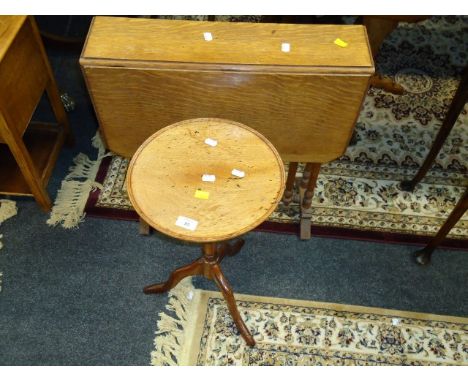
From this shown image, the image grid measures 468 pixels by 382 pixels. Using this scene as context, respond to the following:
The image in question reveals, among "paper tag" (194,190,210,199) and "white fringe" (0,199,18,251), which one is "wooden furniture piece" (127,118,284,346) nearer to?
"paper tag" (194,190,210,199)

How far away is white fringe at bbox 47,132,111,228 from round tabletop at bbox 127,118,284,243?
759mm

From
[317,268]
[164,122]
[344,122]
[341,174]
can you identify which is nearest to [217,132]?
[164,122]

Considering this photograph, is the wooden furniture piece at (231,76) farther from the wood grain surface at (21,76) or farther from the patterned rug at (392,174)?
the patterned rug at (392,174)

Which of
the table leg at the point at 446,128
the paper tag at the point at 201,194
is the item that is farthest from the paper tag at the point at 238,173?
the table leg at the point at 446,128

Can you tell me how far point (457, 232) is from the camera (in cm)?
201

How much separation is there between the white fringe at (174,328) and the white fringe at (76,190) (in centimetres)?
55

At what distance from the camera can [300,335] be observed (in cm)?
174

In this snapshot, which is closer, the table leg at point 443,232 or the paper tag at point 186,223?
the paper tag at point 186,223

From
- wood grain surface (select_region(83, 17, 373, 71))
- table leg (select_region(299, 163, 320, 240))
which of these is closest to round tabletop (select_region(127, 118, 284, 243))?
wood grain surface (select_region(83, 17, 373, 71))

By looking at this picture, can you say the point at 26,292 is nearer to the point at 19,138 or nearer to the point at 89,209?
the point at 89,209

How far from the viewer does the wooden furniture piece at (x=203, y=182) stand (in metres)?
1.28

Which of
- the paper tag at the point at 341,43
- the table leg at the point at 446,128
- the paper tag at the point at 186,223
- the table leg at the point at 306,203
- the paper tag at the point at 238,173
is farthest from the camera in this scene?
the table leg at the point at 306,203

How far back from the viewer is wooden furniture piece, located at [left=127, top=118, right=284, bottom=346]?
1.28 meters

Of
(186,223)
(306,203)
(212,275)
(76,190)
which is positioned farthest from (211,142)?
(76,190)
